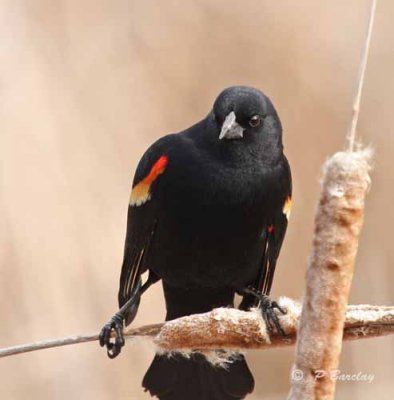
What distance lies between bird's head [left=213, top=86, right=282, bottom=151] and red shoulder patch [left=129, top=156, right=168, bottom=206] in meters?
0.22

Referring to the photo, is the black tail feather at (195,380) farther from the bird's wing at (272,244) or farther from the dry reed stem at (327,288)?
the dry reed stem at (327,288)

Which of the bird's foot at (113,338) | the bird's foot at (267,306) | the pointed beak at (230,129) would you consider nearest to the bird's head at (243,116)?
the pointed beak at (230,129)

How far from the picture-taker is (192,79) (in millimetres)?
2994

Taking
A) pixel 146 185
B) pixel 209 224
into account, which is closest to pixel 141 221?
pixel 146 185

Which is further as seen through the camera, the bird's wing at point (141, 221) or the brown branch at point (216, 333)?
the bird's wing at point (141, 221)

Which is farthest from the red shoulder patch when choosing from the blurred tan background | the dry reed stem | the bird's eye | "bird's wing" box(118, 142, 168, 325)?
the dry reed stem

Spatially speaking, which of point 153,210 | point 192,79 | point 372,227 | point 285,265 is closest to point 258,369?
point 285,265

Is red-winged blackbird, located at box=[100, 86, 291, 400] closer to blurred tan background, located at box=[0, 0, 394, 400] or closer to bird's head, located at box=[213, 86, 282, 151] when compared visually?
bird's head, located at box=[213, 86, 282, 151]

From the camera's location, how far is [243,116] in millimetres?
2320

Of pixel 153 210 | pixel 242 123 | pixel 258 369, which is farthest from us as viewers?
pixel 258 369

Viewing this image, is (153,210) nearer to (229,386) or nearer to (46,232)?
(46,232)

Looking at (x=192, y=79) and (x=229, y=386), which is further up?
(x=192, y=79)

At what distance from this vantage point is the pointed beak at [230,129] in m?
2.29

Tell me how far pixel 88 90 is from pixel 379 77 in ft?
3.17
